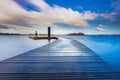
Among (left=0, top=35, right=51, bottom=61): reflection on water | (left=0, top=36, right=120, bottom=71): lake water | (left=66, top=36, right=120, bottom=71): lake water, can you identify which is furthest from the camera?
(left=0, top=35, right=51, bottom=61): reflection on water

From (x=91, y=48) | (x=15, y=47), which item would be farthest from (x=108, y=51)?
(x=15, y=47)

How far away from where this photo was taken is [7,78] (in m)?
3.05

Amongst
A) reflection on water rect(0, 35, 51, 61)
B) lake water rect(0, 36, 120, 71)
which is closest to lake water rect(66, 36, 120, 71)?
lake water rect(0, 36, 120, 71)

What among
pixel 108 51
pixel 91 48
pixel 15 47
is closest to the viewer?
pixel 108 51

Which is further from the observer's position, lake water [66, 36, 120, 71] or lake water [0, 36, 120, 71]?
lake water [0, 36, 120, 71]

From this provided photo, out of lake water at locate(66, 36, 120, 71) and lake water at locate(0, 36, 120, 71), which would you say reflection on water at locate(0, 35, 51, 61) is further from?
lake water at locate(66, 36, 120, 71)

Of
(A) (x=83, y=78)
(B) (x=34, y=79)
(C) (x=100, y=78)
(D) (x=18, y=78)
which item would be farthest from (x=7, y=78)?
(C) (x=100, y=78)

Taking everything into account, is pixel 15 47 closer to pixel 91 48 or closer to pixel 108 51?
pixel 91 48

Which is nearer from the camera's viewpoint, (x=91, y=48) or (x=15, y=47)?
(x=91, y=48)

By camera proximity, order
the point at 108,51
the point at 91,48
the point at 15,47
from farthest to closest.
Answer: the point at 15,47, the point at 91,48, the point at 108,51

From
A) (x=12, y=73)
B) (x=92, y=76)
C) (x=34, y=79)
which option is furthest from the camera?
(x=12, y=73)

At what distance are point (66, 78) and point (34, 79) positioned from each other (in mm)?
556

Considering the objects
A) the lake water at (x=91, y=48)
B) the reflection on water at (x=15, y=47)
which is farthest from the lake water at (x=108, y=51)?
the reflection on water at (x=15, y=47)

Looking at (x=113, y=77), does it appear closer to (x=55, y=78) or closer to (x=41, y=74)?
(x=55, y=78)
